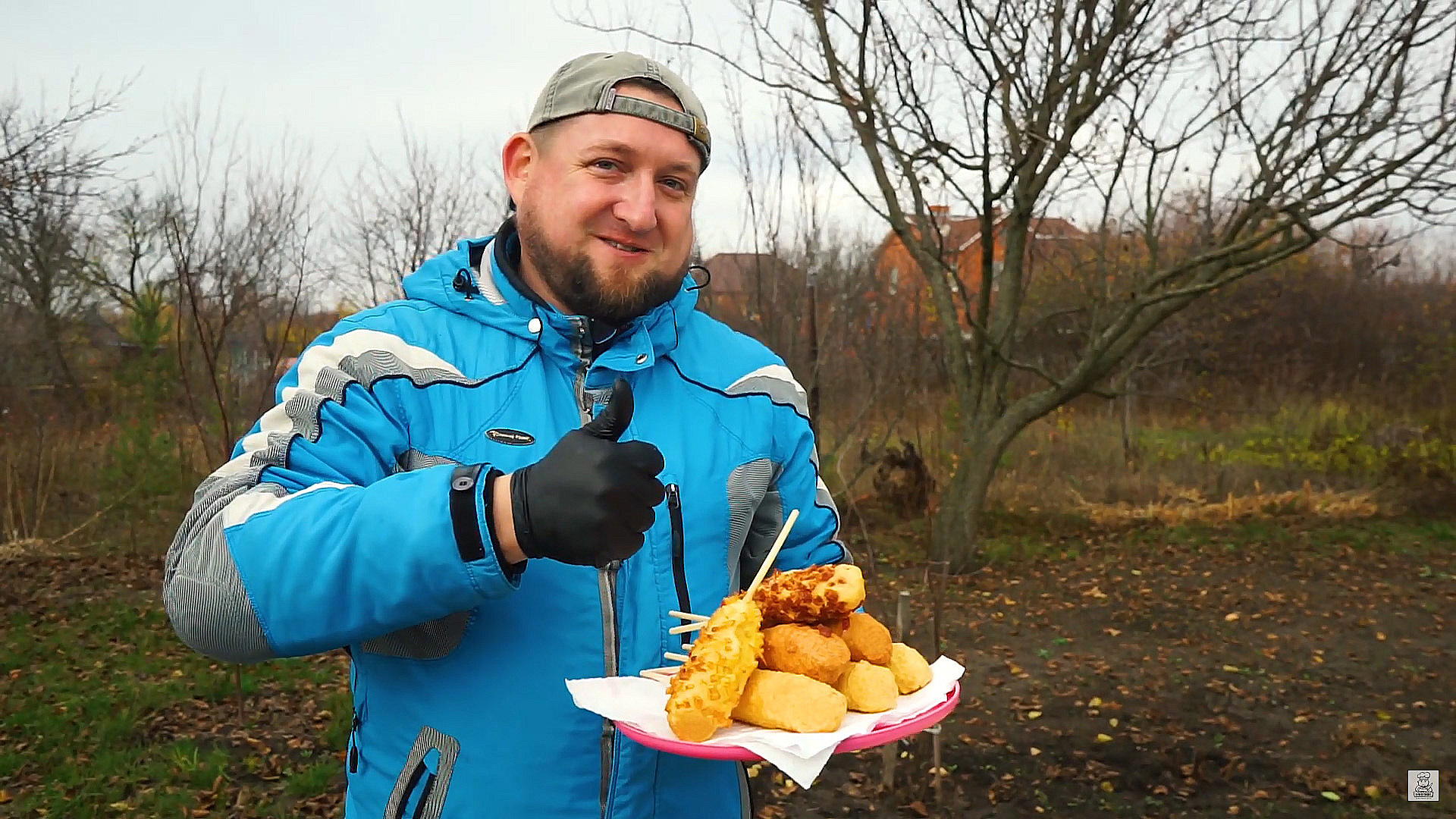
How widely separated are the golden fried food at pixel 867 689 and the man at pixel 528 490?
1.03 feet

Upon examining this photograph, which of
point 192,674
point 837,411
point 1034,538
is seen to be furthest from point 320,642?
point 1034,538

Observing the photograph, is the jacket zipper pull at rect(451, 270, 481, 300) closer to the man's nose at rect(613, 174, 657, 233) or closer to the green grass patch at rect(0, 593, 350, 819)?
the man's nose at rect(613, 174, 657, 233)

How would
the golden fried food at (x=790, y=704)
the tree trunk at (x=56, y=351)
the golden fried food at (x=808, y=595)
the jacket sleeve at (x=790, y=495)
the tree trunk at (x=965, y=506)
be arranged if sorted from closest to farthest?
1. the golden fried food at (x=790, y=704)
2. the golden fried food at (x=808, y=595)
3. the jacket sleeve at (x=790, y=495)
4. the tree trunk at (x=965, y=506)
5. the tree trunk at (x=56, y=351)

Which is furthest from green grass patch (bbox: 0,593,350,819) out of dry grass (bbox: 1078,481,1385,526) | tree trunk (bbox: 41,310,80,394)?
dry grass (bbox: 1078,481,1385,526)

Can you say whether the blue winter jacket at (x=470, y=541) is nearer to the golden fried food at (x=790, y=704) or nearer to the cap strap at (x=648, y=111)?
the golden fried food at (x=790, y=704)

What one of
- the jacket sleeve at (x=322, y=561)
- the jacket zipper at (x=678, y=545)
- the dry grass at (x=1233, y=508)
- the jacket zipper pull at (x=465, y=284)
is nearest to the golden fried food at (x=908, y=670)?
the jacket zipper at (x=678, y=545)

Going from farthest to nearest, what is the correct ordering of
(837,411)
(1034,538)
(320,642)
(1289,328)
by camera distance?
1. (1289,328)
2. (1034,538)
3. (837,411)
4. (320,642)

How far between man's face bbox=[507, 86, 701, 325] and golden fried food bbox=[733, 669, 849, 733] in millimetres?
767

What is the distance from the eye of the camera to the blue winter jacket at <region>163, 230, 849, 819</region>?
1322 mm

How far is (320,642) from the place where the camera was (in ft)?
4.46

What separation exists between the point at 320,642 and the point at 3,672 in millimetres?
6487

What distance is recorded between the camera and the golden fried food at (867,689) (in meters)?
1.79

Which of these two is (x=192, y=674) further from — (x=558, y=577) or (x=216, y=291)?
(x=558, y=577)

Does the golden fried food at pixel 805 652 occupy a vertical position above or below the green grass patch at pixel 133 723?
above
